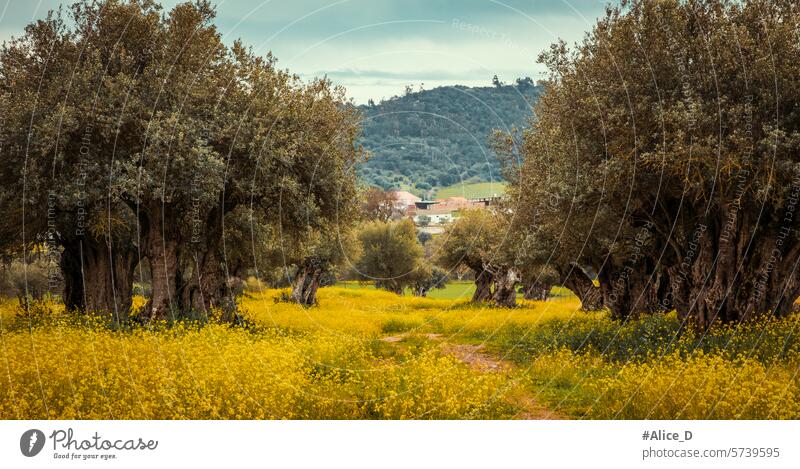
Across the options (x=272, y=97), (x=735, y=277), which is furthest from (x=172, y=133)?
(x=735, y=277)

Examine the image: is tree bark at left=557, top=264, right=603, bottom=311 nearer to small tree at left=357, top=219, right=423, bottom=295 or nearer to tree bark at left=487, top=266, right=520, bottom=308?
tree bark at left=487, top=266, right=520, bottom=308

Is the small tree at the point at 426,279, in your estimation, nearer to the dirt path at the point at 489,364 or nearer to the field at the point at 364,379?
Result: the dirt path at the point at 489,364

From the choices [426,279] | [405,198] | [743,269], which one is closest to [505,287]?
[426,279]

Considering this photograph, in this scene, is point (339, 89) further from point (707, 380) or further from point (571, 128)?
point (707, 380)

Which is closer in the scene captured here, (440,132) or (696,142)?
(696,142)

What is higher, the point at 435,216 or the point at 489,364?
the point at 489,364

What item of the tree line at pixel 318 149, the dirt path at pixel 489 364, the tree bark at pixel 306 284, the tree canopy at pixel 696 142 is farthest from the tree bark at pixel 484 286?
the tree canopy at pixel 696 142

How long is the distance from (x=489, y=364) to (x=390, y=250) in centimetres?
6920

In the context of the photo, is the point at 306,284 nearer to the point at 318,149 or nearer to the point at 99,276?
the point at 99,276

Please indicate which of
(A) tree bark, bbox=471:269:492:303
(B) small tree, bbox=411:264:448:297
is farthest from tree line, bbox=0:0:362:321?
(B) small tree, bbox=411:264:448:297
